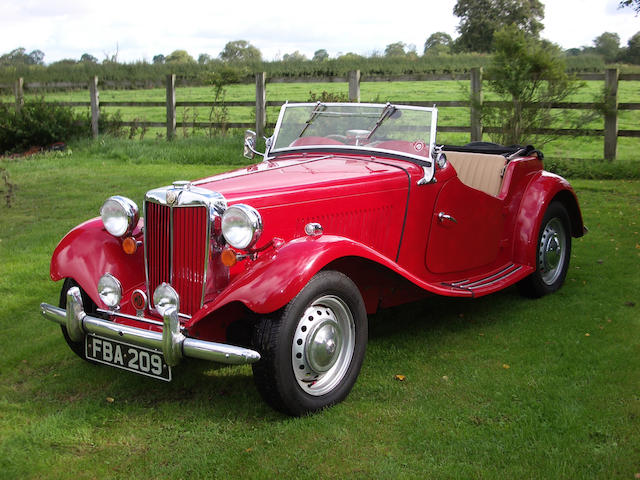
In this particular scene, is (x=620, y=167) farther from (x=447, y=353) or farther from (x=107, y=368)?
(x=107, y=368)

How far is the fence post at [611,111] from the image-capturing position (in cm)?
1152

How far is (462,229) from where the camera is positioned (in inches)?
199

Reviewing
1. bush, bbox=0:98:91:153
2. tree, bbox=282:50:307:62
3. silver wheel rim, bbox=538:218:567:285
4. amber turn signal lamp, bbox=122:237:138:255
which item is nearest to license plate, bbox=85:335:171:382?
amber turn signal lamp, bbox=122:237:138:255

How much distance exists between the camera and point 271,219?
3.91 meters

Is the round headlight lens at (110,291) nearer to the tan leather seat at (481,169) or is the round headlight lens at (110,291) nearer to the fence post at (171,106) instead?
the tan leather seat at (481,169)

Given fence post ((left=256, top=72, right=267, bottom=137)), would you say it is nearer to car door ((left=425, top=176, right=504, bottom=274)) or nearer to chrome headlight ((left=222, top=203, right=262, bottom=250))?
car door ((left=425, top=176, right=504, bottom=274))

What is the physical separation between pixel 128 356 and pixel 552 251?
391 cm

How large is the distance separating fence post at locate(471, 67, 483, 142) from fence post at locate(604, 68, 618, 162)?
7.10ft

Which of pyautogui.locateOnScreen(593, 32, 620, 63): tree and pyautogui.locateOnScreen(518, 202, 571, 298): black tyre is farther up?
pyautogui.locateOnScreen(593, 32, 620, 63): tree

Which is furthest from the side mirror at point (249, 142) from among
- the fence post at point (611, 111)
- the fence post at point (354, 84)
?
the fence post at point (354, 84)

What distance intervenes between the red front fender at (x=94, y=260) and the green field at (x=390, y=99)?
31.3 ft

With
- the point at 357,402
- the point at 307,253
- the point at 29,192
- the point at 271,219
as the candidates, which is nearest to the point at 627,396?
the point at 357,402

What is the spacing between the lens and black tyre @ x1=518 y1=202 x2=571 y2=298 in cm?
573

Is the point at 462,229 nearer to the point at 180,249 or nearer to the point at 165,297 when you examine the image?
the point at 180,249
